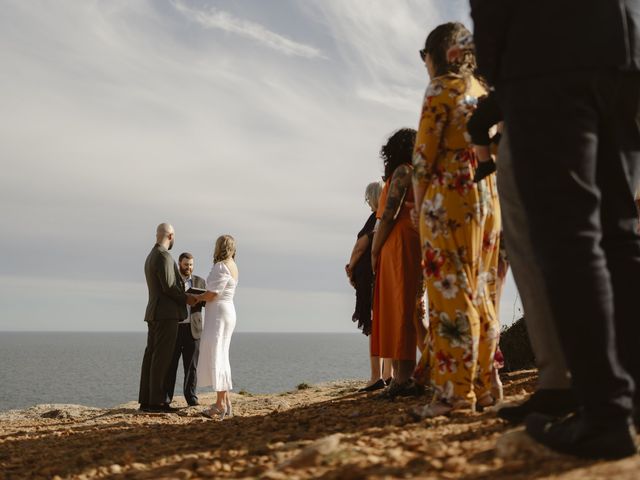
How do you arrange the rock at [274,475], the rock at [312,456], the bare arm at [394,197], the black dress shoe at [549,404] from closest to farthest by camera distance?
1. the rock at [274,475]
2. the rock at [312,456]
3. the black dress shoe at [549,404]
4. the bare arm at [394,197]

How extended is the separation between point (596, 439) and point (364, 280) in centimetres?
527

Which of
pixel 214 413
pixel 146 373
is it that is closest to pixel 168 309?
pixel 146 373

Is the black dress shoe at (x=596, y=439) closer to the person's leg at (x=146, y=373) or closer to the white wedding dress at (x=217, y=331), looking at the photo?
the white wedding dress at (x=217, y=331)

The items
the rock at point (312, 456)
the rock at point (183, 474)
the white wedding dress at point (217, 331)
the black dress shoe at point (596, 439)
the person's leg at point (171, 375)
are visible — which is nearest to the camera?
the black dress shoe at point (596, 439)

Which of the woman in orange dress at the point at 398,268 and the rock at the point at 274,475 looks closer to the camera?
the rock at the point at 274,475

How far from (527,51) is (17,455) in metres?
4.25

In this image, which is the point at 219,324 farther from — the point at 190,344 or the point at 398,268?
the point at 398,268

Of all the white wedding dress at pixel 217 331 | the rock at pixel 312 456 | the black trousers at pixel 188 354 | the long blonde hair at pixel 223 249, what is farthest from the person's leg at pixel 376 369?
the rock at pixel 312 456

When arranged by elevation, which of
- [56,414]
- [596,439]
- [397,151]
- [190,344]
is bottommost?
[56,414]

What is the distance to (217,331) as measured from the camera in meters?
7.76

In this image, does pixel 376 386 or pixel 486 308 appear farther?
pixel 376 386

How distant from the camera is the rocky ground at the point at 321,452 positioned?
2.44 meters

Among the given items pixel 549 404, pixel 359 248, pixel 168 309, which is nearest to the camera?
pixel 549 404

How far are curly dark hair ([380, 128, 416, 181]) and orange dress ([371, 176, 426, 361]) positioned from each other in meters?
0.19
